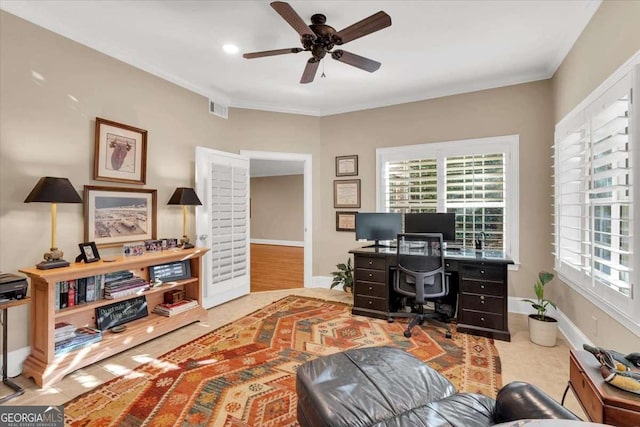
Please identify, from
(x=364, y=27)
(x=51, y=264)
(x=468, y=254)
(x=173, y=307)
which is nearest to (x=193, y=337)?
(x=173, y=307)

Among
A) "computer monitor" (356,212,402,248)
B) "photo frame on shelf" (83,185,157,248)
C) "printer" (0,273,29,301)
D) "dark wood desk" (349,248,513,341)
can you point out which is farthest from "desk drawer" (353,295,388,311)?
"printer" (0,273,29,301)

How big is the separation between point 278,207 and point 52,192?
772 cm

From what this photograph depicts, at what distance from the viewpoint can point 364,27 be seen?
2.18 metres

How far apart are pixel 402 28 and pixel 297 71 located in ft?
4.36

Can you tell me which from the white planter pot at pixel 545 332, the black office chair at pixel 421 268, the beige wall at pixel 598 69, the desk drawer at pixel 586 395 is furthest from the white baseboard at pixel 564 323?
the desk drawer at pixel 586 395

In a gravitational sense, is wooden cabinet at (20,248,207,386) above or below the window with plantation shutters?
below

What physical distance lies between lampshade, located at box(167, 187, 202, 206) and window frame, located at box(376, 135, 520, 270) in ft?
9.19

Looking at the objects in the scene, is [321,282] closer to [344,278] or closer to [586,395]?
[344,278]

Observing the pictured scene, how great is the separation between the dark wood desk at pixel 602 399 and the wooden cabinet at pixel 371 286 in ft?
7.23

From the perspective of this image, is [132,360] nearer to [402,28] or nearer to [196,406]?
[196,406]

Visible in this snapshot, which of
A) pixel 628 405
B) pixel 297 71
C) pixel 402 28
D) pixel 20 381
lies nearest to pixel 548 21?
pixel 402 28

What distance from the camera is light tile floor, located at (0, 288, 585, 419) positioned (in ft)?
7.07

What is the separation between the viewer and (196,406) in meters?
2.00

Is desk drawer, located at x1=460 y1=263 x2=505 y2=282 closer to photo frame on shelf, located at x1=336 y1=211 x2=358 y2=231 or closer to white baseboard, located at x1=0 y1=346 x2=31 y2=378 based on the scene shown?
photo frame on shelf, located at x1=336 y1=211 x2=358 y2=231
